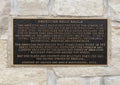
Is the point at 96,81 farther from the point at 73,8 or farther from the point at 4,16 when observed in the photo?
the point at 4,16

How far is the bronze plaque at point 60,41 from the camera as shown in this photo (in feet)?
10.5

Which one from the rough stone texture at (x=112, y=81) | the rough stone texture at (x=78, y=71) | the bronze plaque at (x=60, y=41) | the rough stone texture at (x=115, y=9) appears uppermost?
the rough stone texture at (x=115, y=9)

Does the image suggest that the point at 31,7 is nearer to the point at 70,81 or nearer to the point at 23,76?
the point at 23,76

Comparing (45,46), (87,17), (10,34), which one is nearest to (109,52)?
(87,17)

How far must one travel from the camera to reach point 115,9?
3256mm

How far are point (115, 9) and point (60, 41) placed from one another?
71cm

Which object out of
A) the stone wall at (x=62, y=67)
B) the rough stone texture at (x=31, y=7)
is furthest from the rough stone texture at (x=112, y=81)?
the rough stone texture at (x=31, y=7)

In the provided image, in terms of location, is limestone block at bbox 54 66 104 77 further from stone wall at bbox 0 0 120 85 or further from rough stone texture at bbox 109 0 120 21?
rough stone texture at bbox 109 0 120 21

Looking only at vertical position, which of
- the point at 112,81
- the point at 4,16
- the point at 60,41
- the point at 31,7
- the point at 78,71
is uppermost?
the point at 31,7

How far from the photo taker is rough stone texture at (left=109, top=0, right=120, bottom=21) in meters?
3.26

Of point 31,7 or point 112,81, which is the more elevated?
point 31,7

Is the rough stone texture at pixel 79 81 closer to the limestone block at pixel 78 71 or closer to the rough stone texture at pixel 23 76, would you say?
the limestone block at pixel 78 71

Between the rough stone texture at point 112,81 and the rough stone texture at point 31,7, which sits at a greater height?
the rough stone texture at point 31,7

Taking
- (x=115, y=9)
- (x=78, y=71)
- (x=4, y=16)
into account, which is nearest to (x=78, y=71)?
(x=78, y=71)
